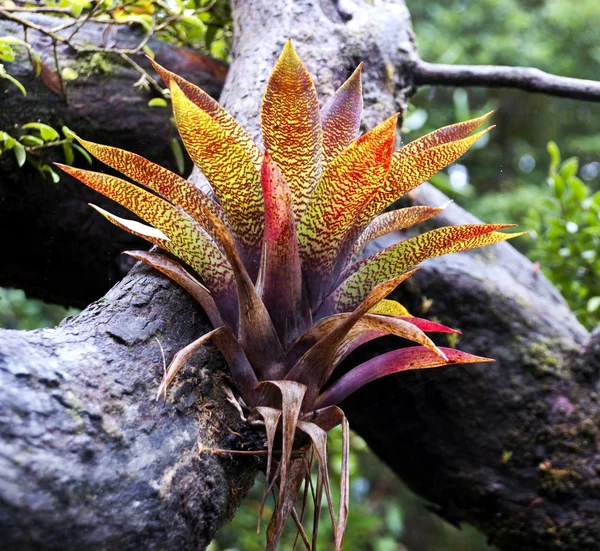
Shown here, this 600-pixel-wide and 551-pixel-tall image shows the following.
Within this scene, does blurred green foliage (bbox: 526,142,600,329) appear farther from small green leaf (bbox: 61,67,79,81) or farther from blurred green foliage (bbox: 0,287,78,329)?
blurred green foliage (bbox: 0,287,78,329)

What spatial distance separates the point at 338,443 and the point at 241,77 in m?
1.72

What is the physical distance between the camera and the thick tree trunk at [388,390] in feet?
2.09

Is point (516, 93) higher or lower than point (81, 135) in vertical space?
higher

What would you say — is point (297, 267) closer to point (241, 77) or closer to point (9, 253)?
point (241, 77)

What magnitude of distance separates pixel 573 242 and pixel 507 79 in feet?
2.76

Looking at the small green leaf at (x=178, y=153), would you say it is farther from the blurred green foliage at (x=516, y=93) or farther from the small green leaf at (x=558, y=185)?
the blurred green foliage at (x=516, y=93)

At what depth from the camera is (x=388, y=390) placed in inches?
54.7

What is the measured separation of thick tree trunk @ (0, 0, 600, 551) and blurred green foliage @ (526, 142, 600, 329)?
37 cm

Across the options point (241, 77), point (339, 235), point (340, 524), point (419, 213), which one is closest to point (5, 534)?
point (340, 524)

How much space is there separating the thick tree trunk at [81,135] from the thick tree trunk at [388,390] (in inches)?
10.1

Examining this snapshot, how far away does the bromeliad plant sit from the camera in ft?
2.32

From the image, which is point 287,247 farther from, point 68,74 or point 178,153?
point 68,74

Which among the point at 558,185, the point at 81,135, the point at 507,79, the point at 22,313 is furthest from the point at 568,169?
the point at 22,313

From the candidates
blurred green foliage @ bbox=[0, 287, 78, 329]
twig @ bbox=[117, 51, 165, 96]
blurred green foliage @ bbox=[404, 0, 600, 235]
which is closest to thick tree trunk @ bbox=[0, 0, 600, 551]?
twig @ bbox=[117, 51, 165, 96]
